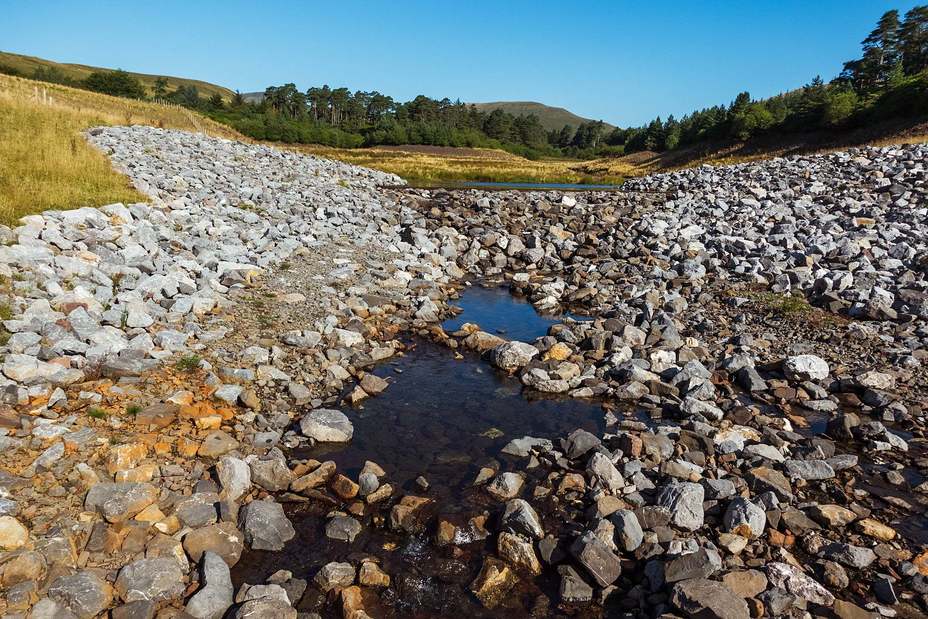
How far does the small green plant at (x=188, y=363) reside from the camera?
7.19 meters

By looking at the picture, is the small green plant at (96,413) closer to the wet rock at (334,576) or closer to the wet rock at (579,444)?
the wet rock at (334,576)

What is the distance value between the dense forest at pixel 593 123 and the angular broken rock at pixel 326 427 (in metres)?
47.2

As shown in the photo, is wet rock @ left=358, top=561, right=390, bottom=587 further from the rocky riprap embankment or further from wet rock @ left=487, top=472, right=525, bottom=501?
wet rock @ left=487, top=472, right=525, bottom=501

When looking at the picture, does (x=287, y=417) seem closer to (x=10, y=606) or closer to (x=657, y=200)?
(x=10, y=606)

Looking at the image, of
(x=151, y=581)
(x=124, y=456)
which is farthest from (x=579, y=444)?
(x=124, y=456)

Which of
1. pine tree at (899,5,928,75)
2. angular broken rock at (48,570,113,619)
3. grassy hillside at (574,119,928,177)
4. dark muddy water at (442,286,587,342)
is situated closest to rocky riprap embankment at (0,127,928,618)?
angular broken rock at (48,570,113,619)

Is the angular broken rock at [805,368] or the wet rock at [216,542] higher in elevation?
the angular broken rock at [805,368]

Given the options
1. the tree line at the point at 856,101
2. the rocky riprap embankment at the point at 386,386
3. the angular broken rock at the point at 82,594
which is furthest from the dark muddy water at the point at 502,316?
the tree line at the point at 856,101

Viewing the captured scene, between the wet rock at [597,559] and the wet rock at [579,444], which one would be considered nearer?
the wet rock at [597,559]

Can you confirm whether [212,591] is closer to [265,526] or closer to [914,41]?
[265,526]

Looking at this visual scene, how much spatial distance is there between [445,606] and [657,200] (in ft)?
73.8

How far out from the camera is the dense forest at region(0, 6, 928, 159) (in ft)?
162

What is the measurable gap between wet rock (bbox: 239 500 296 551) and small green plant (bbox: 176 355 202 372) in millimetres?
2913

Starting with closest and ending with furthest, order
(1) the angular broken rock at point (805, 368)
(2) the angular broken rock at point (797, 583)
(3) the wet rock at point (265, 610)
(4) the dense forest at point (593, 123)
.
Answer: (3) the wet rock at point (265, 610), (2) the angular broken rock at point (797, 583), (1) the angular broken rock at point (805, 368), (4) the dense forest at point (593, 123)
